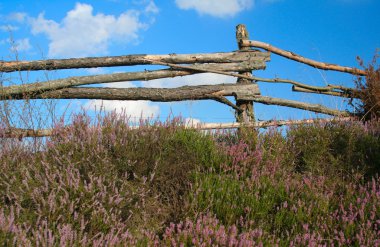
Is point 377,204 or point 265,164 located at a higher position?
point 265,164

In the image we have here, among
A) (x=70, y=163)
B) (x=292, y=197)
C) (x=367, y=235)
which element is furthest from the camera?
(x=292, y=197)

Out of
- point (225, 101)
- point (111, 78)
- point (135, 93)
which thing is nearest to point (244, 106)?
point (225, 101)

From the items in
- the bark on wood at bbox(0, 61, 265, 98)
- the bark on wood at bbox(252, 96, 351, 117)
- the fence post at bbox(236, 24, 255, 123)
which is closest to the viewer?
the bark on wood at bbox(0, 61, 265, 98)

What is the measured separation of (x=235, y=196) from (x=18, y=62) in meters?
5.16

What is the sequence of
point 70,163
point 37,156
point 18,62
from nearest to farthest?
point 70,163 < point 37,156 < point 18,62

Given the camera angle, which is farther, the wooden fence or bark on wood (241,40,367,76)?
bark on wood (241,40,367,76)

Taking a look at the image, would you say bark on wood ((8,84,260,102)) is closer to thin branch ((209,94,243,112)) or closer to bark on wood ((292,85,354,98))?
thin branch ((209,94,243,112))

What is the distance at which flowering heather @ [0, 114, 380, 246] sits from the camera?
3.32 m

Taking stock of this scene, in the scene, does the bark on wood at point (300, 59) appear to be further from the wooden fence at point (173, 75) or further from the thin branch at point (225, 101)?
the thin branch at point (225, 101)

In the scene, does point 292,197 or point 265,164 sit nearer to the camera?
point 292,197

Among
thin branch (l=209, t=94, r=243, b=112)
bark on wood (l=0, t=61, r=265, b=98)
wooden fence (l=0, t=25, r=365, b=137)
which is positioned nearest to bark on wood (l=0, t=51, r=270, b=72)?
wooden fence (l=0, t=25, r=365, b=137)

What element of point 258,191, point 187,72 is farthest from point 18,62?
point 258,191

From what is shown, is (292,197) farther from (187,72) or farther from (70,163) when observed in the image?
(187,72)

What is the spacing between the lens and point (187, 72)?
7.82 meters
